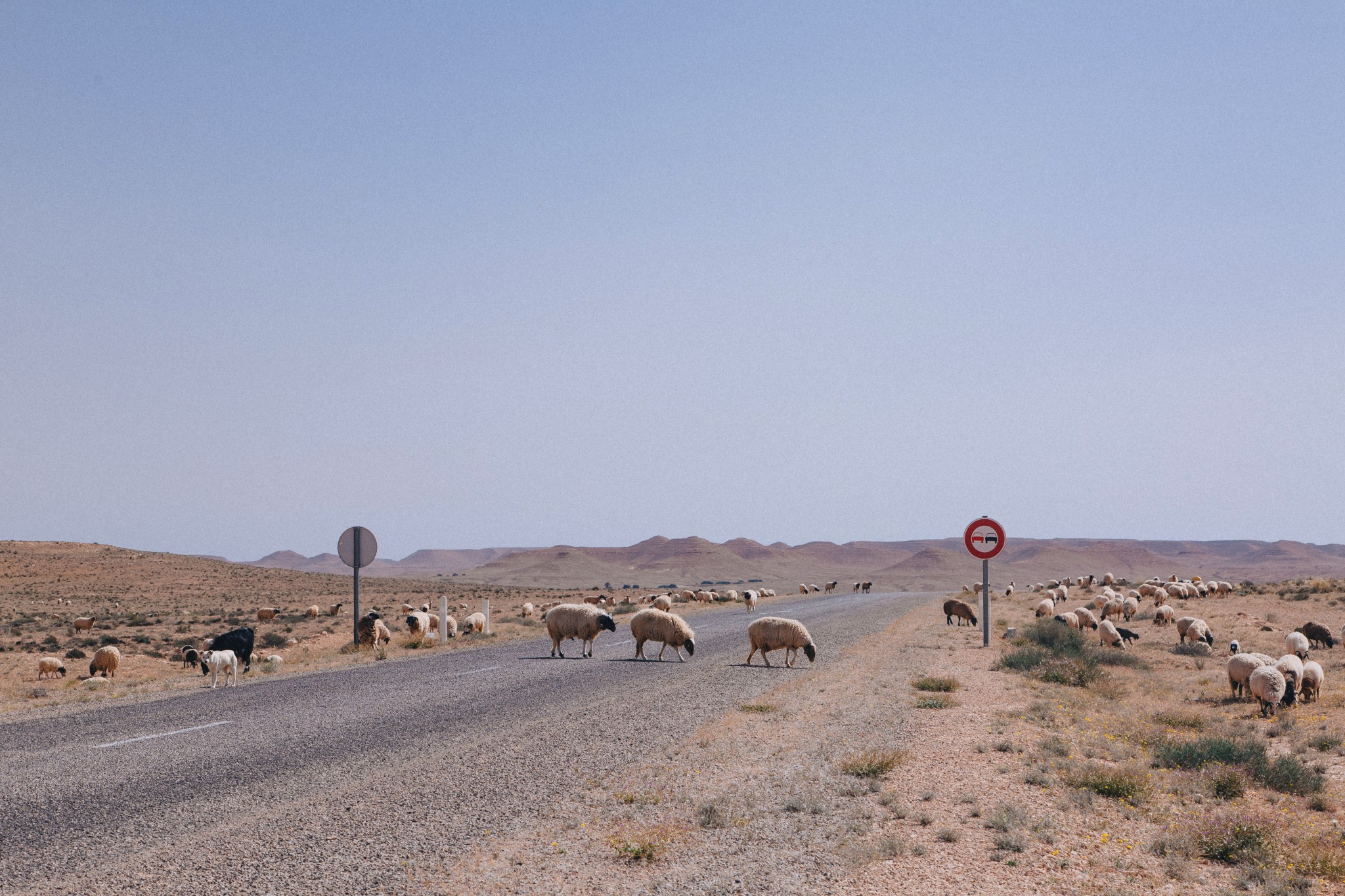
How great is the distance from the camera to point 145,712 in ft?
44.6

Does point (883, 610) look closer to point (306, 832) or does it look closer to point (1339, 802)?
point (1339, 802)

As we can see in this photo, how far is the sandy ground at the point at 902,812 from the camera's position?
6094mm

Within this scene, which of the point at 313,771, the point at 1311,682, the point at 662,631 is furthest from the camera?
the point at 662,631

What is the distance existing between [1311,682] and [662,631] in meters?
13.7

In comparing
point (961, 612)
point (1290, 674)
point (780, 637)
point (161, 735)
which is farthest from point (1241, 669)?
point (961, 612)

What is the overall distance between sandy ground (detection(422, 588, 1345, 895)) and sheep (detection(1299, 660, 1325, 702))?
2522 millimetres

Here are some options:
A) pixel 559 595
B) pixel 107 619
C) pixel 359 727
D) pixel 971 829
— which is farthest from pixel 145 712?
pixel 559 595

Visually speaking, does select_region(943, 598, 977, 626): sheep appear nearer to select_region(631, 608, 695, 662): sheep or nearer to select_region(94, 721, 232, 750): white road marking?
select_region(631, 608, 695, 662): sheep

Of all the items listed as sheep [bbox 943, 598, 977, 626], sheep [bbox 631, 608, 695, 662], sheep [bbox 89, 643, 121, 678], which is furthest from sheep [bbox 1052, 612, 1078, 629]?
sheep [bbox 89, 643, 121, 678]

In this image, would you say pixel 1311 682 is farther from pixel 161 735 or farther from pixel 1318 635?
pixel 161 735

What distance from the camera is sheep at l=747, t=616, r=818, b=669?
21.1m

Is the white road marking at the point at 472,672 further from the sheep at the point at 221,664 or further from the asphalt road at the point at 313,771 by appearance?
the sheep at the point at 221,664

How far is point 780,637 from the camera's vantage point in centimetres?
2109

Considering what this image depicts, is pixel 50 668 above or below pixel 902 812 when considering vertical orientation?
below
